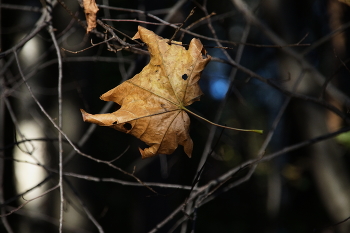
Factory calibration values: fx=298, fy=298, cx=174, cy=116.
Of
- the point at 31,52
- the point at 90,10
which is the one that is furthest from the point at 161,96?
the point at 31,52

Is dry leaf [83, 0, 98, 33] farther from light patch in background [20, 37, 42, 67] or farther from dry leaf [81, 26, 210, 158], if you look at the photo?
light patch in background [20, 37, 42, 67]

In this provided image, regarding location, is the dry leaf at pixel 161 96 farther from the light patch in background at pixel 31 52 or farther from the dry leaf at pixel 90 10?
the light patch in background at pixel 31 52

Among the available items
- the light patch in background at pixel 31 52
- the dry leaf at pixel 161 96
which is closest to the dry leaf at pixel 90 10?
the dry leaf at pixel 161 96

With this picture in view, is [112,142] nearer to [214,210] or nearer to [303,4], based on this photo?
[214,210]

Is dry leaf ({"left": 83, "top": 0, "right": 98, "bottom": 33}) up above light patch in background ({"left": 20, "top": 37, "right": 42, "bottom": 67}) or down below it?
below

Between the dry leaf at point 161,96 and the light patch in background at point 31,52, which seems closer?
the dry leaf at point 161,96

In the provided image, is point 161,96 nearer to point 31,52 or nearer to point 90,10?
point 90,10

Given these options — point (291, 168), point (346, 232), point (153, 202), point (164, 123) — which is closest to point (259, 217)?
point (291, 168)

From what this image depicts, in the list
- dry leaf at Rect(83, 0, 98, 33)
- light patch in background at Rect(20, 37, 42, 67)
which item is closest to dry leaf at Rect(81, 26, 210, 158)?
dry leaf at Rect(83, 0, 98, 33)
